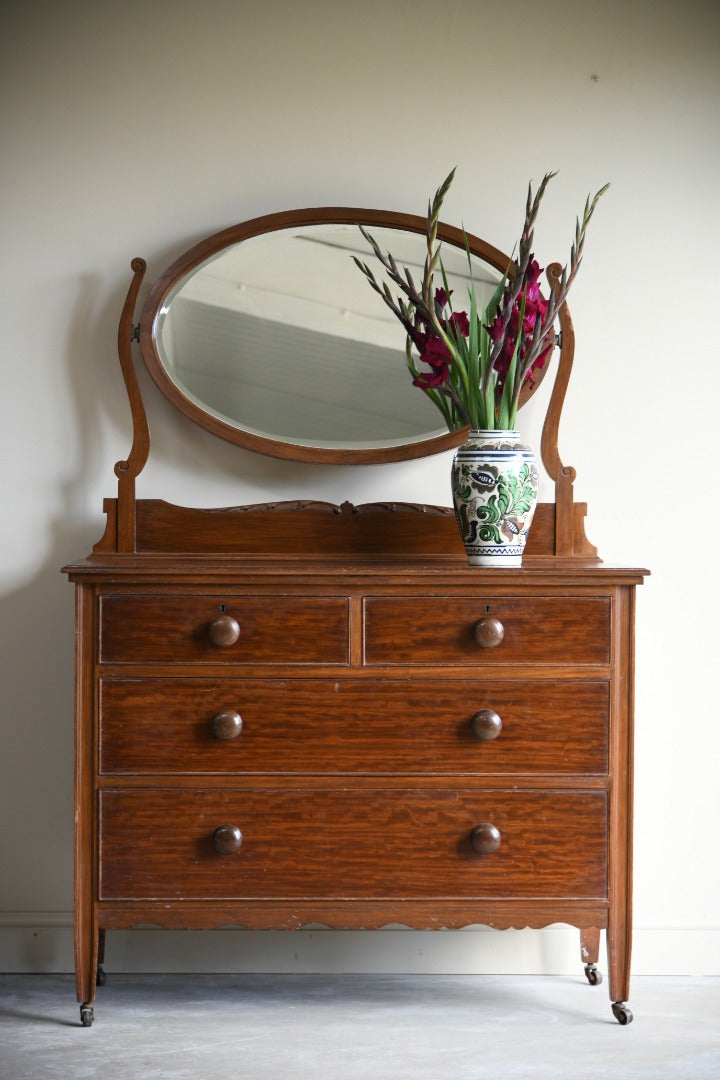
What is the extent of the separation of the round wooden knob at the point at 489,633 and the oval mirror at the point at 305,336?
22.5 inches

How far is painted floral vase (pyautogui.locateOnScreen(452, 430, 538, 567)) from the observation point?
2227 millimetres

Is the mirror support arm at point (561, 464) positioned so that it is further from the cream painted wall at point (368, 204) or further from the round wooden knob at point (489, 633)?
the round wooden knob at point (489, 633)

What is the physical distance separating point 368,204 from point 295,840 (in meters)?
1.52

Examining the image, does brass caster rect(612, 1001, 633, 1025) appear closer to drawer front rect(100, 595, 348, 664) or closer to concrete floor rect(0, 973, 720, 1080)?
concrete floor rect(0, 973, 720, 1080)

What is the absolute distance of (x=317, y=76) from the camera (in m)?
2.62

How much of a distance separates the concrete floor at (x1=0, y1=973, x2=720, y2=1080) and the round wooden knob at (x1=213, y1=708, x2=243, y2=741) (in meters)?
0.63

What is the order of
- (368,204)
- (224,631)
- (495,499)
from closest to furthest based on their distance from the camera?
(224,631), (495,499), (368,204)

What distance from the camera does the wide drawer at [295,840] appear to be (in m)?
2.14

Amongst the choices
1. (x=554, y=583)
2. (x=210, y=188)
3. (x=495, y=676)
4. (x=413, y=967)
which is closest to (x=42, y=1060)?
(x=413, y=967)

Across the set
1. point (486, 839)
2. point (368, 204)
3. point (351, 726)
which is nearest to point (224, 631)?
point (351, 726)

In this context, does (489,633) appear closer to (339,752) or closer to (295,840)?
(339,752)

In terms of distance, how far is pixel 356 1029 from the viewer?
2.24m

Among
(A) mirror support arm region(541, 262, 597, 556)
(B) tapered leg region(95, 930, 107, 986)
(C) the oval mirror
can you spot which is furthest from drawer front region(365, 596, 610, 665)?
(B) tapered leg region(95, 930, 107, 986)

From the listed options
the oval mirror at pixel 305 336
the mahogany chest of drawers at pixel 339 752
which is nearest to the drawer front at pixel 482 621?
the mahogany chest of drawers at pixel 339 752
